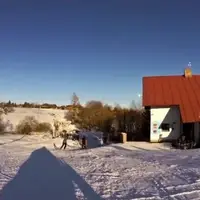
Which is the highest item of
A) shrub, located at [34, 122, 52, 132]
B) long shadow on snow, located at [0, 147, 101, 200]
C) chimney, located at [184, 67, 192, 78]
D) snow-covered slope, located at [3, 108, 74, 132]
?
chimney, located at [184, 67, 192, 78]

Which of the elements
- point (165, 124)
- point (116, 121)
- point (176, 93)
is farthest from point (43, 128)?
point (176, 93)

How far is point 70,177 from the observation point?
36.5 ft

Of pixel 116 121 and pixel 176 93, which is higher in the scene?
pixel 176 93

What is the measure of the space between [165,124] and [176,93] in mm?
2900

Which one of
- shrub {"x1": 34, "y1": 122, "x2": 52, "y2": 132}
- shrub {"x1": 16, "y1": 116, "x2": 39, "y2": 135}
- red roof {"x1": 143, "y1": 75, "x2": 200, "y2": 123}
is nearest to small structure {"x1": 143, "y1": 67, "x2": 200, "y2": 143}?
red roof {"x1": 143, "y1": 75, "x2": 200, "y2": 123}

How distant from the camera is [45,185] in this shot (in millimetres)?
9859

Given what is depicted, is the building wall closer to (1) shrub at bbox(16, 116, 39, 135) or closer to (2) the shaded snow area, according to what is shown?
(2) the shaded snow area

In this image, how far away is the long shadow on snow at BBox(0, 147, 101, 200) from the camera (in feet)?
27.7

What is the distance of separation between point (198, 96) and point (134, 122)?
995 centimetres

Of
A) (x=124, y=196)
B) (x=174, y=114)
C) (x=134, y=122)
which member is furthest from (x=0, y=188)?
(x=134, y=122)

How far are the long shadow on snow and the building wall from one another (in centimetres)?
1675

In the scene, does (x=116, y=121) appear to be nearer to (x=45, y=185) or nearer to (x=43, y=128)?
(x=43, y=128)

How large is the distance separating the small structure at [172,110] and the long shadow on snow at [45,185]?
16610 millimetres

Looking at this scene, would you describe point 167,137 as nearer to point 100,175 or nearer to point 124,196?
point 100,175
